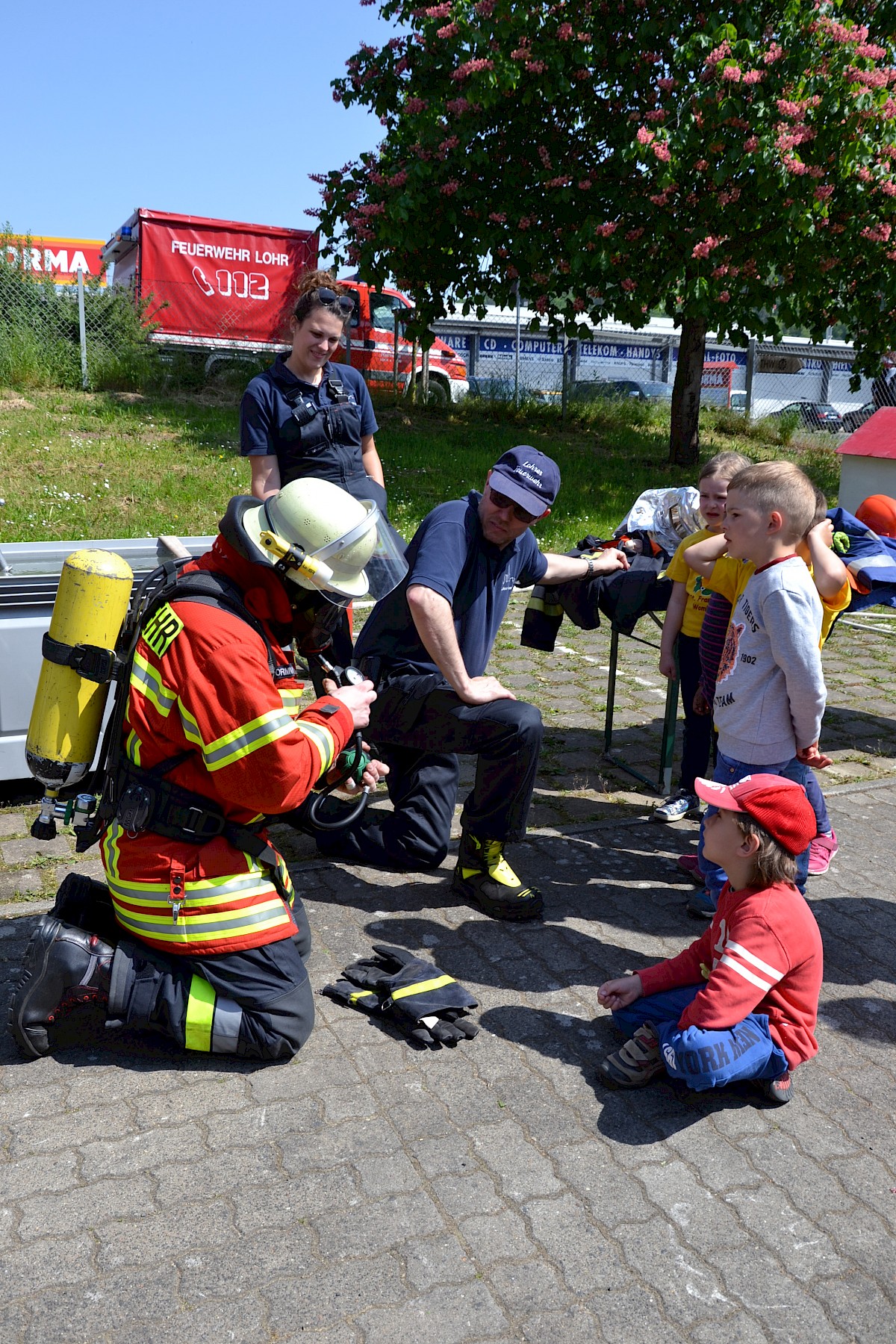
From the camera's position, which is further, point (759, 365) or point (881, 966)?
point (759, 365)

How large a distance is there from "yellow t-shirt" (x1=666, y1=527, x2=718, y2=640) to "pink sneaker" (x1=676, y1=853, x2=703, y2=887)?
101 cm

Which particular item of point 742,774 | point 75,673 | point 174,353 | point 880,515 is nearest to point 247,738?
point 75,673

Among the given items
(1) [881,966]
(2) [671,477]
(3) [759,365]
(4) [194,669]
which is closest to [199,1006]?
(4) [194,669]

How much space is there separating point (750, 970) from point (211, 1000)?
149 cm

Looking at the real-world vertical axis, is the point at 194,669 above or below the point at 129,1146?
above

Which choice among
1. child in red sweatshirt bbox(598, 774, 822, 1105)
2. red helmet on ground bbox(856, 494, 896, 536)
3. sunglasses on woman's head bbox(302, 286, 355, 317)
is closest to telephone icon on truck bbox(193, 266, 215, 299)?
sunglasses on woman's head bbox(302, 286, 355, 317)

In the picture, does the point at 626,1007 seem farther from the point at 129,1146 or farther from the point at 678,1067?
the point at 129,1146

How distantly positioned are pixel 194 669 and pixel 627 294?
11.0 m

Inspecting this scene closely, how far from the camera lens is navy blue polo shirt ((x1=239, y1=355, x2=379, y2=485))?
4949mm

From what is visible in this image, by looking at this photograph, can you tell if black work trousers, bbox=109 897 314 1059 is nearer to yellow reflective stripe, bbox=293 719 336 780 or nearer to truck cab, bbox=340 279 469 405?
yellow reflective stripe, bbox=293 719 336 780

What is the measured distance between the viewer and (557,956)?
3.75m

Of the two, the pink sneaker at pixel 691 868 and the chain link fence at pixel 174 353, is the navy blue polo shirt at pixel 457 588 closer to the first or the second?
the pink sneaker at pixel 691 868

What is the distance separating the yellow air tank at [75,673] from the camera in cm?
289

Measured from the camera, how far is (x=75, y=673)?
290 cm
